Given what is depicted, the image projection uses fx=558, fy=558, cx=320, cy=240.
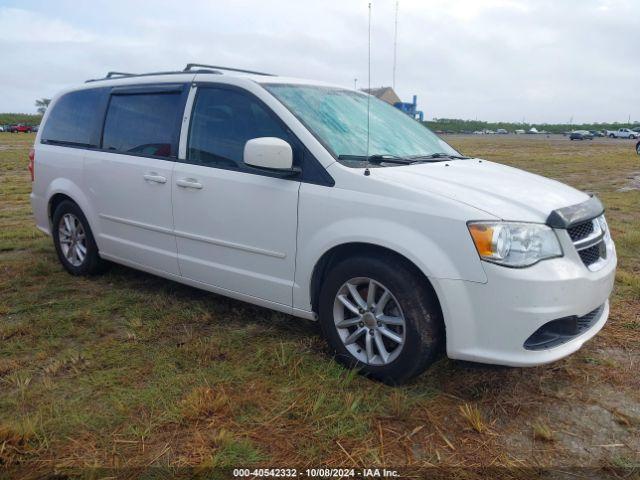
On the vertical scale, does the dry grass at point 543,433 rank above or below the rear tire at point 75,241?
below

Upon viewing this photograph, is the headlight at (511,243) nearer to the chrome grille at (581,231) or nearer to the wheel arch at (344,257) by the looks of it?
the chrome grille at (581,231)

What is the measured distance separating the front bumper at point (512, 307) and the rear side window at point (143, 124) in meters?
2.35

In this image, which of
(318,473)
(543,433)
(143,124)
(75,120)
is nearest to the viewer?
(318,473)

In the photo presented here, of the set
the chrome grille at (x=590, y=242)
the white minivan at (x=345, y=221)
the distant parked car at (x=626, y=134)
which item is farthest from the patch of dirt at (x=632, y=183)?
the distant parked car at (x=626, y=134)

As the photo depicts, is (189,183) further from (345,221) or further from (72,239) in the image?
(72,239)

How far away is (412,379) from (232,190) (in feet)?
5.33

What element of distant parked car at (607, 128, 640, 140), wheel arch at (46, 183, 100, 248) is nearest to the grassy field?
wheel arch at (46, 183, 100, 248)

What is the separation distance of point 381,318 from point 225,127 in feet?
5.60

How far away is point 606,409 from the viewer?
2881mm

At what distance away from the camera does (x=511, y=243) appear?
107 inches

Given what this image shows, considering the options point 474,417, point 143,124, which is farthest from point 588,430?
point 143,124

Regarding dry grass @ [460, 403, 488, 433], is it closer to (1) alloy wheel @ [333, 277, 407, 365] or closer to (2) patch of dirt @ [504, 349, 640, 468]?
(2) patch of dirt @ [504, 349, 640, 468]

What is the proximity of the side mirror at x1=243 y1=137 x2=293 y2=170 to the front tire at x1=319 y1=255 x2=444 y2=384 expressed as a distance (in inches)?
26.9

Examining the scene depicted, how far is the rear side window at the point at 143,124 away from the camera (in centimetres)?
410
